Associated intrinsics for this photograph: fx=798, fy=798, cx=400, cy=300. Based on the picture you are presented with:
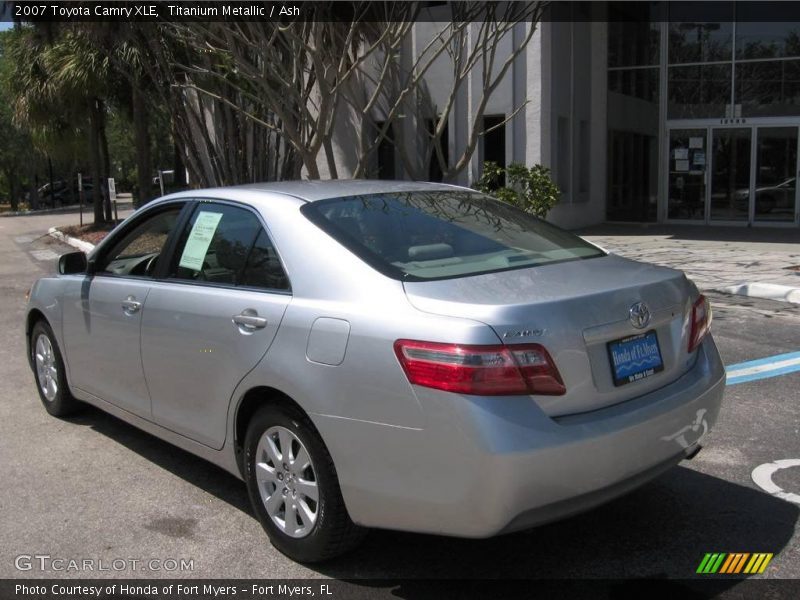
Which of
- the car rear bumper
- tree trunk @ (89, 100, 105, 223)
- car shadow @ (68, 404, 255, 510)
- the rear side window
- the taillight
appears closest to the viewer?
the car rear bumper

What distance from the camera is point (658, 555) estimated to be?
3.51 metres

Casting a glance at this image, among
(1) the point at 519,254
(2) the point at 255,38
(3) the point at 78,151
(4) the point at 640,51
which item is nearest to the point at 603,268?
(1) the point at 519,254

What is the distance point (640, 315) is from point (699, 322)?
605 millimetres

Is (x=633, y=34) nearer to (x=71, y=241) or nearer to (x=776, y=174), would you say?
(x=776, y=174)

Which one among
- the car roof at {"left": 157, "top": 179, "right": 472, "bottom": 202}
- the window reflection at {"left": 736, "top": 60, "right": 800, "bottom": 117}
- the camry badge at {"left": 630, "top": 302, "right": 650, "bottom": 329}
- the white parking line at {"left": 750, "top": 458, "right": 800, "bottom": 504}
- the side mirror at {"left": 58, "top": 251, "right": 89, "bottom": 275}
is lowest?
the white parking line at {"left": 750, "top": 458, "right": 800, "bottom": 504}

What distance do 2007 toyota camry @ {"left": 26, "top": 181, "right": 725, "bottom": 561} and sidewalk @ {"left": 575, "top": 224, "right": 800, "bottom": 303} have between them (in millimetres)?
6935

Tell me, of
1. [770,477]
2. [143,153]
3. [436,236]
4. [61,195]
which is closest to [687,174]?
[143,153]

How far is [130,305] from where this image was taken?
4.45 meters

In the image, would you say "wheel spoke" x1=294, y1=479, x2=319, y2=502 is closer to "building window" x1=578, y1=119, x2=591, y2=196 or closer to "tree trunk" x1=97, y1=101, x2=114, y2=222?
"building window" x1=578, y1=119, x2=591, y2=196

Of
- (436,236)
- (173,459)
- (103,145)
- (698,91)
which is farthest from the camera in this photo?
(103,145)

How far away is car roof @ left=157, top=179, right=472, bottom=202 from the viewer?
4.07m

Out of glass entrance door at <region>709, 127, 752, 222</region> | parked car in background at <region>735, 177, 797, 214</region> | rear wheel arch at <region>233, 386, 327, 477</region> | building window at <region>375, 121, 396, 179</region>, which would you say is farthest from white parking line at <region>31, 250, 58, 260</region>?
parked car in background at <region>735, 177, 797, 214</region>

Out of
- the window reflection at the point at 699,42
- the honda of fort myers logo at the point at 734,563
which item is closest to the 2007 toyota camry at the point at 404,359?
the honda of fort myers logo at the point at 734,563

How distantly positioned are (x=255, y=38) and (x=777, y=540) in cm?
917
